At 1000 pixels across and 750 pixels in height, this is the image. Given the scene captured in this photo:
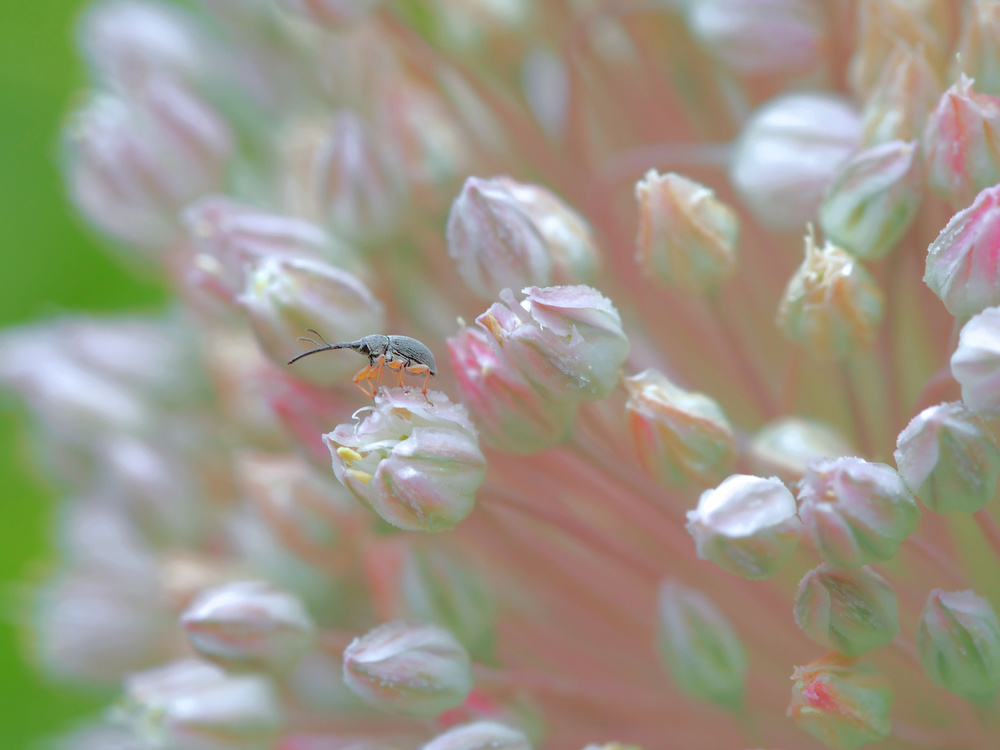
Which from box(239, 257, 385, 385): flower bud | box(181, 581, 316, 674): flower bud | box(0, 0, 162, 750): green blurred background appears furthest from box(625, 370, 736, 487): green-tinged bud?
box(0, 0, 162, 750): green blurred background

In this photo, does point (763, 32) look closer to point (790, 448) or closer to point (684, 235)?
point (684, 235)

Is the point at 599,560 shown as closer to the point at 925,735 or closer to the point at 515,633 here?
the point at 515,633

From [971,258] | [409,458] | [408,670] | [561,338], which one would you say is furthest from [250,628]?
[971,258]

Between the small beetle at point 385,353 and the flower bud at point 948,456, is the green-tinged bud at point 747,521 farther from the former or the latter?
the small beetle at point 385,353

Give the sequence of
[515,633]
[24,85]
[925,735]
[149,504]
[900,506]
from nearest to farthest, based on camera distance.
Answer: [900,506] → [925,735] → [515,633] → [149,504] → [24,85]

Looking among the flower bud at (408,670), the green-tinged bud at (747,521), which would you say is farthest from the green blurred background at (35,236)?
the green-tinged bud at (747,521)

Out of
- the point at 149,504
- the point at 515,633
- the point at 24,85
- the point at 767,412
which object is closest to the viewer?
the point at 767,412

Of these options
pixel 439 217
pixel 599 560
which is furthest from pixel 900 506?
pixel 439 217

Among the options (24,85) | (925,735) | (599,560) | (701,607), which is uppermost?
(24,85)
